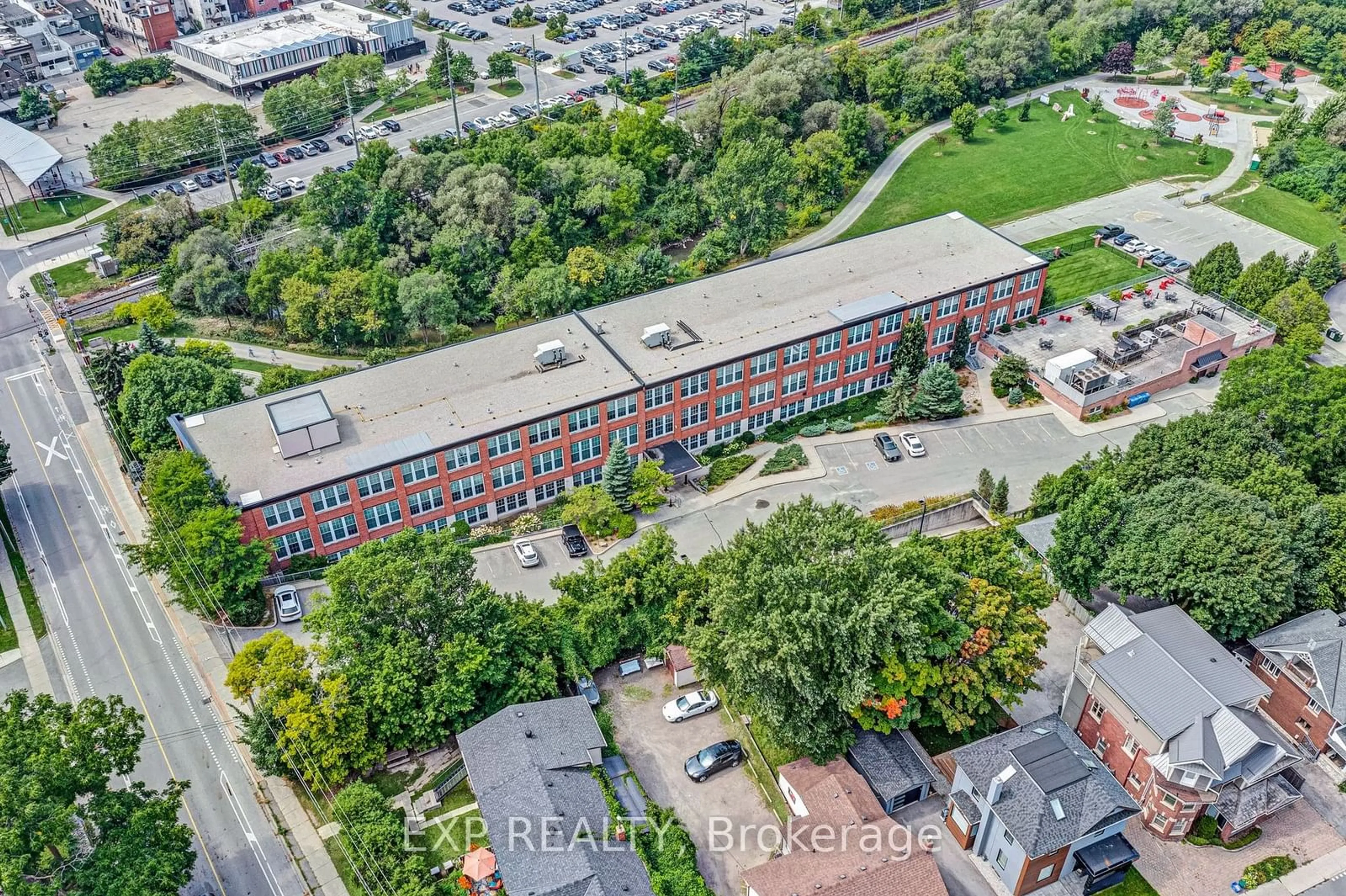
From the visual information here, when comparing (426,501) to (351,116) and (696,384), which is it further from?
(351,116)

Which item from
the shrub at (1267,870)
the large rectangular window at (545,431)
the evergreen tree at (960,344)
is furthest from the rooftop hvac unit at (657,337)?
the shrub at (1267,870)

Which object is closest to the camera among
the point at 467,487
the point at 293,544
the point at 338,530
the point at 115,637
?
the point at 115,637

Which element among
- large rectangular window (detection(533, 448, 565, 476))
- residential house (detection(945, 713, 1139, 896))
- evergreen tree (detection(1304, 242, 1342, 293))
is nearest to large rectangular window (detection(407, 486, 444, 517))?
large rectangular window (detection(533, 448, 565, 476))

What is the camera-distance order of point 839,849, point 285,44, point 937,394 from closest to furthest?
1. point 839,849
2. point 937,394
3. point 285,44

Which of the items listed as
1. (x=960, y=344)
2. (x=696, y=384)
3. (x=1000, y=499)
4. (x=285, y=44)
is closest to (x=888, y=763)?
(x=1000, y=499)

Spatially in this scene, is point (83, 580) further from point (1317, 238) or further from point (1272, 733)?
point (1317, 238)

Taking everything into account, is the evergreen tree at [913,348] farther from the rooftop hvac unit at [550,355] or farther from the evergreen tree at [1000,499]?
the rooftop hvac unit at [550,355]

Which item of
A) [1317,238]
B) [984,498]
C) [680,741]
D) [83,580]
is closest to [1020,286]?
[984,498]
